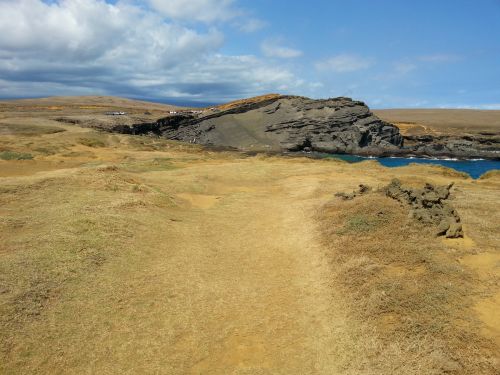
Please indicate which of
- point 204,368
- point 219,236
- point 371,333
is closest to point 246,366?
point 204,368

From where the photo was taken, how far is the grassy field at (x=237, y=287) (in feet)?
34.0

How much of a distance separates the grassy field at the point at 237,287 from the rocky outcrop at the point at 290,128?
226 ft

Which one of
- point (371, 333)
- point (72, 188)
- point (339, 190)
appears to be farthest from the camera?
point (339, 190)

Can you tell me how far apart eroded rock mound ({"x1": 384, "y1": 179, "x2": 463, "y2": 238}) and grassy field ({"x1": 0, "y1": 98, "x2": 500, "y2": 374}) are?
645 millimetres

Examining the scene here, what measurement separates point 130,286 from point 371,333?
792 cm

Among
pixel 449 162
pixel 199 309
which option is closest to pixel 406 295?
pixel 199 309

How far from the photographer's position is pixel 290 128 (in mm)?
97000

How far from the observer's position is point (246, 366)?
34.2 ft

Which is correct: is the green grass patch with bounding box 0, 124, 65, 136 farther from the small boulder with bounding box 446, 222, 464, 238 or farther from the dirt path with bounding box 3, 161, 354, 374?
the small boulder with bounding box 446, 222, 464, 238

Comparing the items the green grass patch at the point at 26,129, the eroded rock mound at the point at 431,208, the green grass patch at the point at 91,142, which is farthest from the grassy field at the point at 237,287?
the green grass patch at the point at 26,129

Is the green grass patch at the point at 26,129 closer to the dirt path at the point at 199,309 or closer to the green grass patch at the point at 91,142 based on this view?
the green grass patch at the point at 91,142

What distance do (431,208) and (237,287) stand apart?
1057cm

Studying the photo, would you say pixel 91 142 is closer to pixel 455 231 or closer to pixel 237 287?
pixel 237 287

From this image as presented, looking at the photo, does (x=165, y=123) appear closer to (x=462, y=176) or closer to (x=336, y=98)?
(x=336, y=98)
